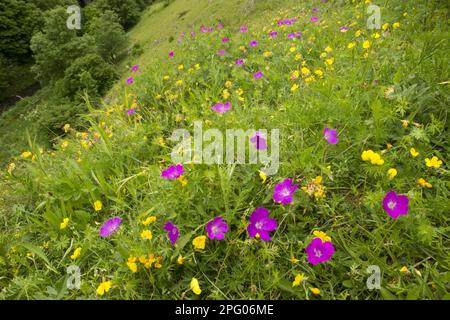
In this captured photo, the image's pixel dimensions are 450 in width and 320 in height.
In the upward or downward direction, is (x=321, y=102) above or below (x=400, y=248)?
above

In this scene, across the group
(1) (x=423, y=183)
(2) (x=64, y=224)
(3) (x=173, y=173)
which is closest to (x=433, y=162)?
(1) (x=423, y=183)

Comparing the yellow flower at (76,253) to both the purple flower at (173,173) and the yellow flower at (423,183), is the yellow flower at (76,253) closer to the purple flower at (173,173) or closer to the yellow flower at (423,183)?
the purple flower at (173,173)

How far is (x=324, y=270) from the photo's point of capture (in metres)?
1.64

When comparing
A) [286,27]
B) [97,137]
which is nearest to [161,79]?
[97,137]

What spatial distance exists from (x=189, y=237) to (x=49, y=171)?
178cm

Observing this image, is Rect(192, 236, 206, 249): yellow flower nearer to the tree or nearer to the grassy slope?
the grassy slope

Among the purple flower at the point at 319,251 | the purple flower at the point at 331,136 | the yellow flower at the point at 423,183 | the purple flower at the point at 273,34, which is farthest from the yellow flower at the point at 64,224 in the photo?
the purple flower at the point at 273,34

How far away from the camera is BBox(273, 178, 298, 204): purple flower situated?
69.2 inches

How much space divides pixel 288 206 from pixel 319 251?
1.17 ft

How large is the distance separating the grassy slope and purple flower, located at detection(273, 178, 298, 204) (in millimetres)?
95

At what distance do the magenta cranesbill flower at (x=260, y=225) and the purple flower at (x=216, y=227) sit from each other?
0.14 meters

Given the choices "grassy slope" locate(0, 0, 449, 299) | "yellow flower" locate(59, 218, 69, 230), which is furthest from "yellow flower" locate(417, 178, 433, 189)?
"yellow flower" locate(59, 218, 69, 230)

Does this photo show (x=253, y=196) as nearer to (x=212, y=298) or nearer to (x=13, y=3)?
(x=212, y=298)

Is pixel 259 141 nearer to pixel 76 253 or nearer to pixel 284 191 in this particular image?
pixel 284 191
